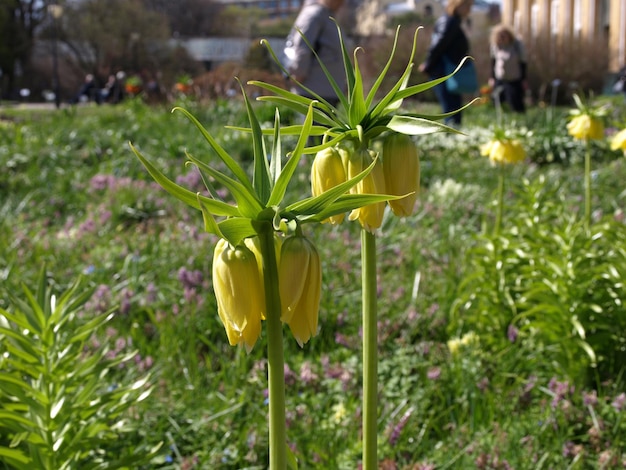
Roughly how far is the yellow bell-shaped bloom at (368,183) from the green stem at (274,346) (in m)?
0.21

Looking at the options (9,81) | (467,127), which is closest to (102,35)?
(9,81)

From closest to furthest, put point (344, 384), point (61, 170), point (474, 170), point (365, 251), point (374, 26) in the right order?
point (365, 251), point (344, 384), point (61, 170), point (474, 170), point (374, 26)

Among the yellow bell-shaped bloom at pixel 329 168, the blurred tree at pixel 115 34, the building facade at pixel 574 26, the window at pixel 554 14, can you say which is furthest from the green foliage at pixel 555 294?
the blurred tree at pixel 115 34

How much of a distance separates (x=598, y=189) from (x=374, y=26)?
58197mm

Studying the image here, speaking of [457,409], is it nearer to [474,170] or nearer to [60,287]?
[60,287]

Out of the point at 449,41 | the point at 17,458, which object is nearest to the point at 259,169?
the point at 17,458

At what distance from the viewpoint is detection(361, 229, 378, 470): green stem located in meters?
1.06

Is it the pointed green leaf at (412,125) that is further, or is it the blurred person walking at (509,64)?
the blurred person walking at (509,64)

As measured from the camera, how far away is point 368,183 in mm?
1045

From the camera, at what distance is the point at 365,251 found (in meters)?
1.07

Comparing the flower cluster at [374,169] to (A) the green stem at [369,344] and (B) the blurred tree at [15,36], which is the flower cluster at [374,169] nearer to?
(A) the green stem at [369,344]

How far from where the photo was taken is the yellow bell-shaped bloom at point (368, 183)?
102cm

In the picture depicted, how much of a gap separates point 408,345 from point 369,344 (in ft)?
5.12

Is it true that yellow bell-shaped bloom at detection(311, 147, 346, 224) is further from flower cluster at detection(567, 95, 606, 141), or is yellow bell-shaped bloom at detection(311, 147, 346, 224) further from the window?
the window
